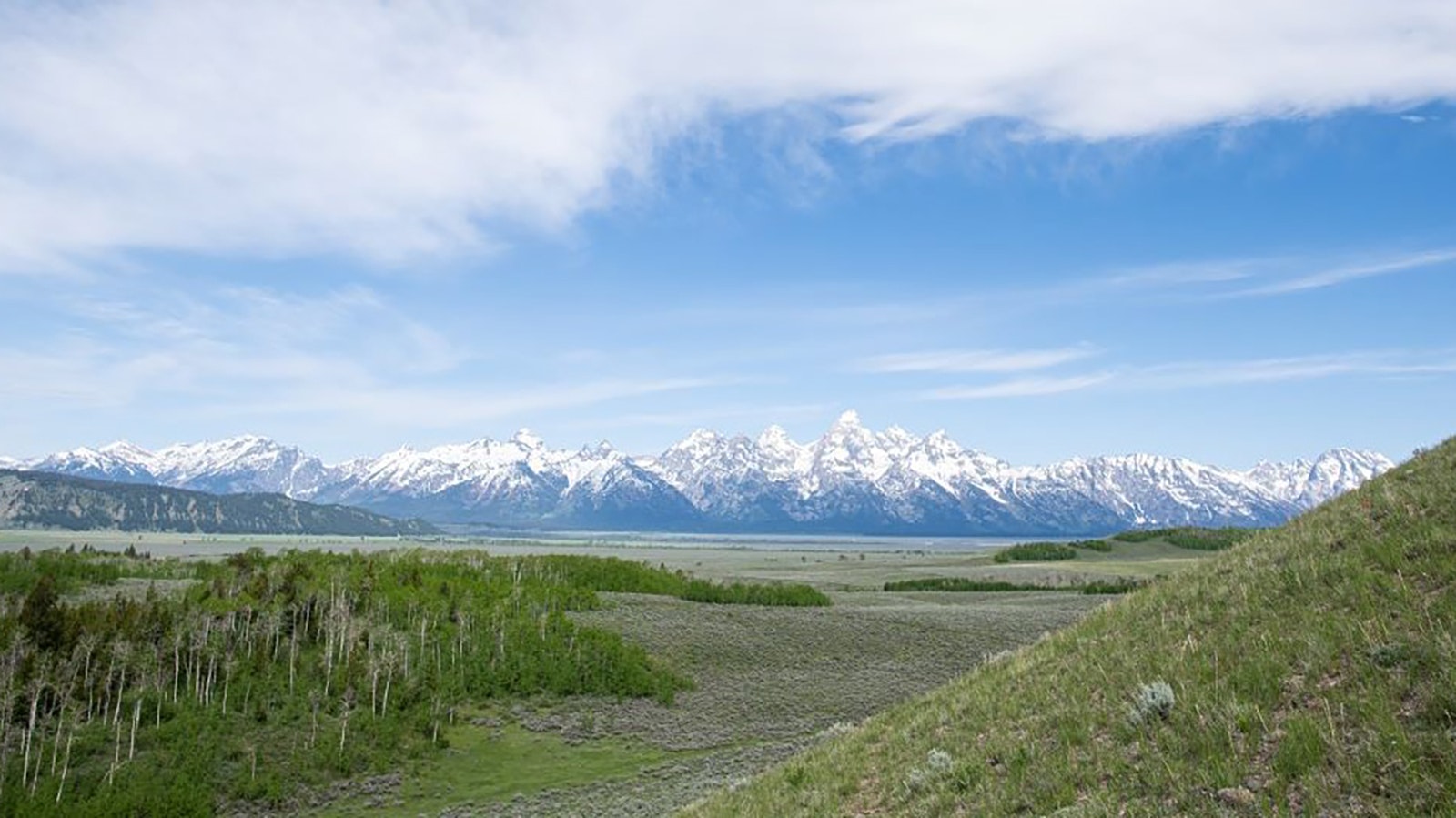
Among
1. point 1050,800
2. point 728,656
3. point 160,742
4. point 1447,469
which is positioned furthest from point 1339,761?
point 728,656

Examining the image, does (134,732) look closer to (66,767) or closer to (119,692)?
(119,692)

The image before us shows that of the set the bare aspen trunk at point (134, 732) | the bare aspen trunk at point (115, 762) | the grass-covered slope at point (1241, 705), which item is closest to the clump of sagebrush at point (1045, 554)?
the bare aspen trunk at point (134, 732)

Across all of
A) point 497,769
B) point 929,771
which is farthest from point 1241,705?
point 497,769

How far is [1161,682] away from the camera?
503 inches

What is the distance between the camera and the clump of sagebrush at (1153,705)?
1215cm

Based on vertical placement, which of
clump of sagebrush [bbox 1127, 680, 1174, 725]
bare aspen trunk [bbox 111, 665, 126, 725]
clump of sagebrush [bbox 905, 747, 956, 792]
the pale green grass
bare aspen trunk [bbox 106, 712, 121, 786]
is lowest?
the pale green grass

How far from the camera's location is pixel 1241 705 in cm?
1120

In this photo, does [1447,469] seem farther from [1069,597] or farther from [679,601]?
[1069,597]

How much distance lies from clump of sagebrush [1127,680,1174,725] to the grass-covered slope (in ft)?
0.24

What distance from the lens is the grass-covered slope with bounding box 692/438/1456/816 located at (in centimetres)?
925

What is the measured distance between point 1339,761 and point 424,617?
218 feet

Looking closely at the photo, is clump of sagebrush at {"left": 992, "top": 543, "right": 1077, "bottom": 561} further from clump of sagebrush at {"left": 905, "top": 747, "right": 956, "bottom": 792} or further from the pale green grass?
clump of sagebrush at {"left": 905, "top": 747, "right": 956, "bottom": 792}

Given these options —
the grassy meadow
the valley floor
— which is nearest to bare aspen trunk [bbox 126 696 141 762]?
the grassy meadow

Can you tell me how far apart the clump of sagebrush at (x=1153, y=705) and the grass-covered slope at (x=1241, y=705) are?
75mm
